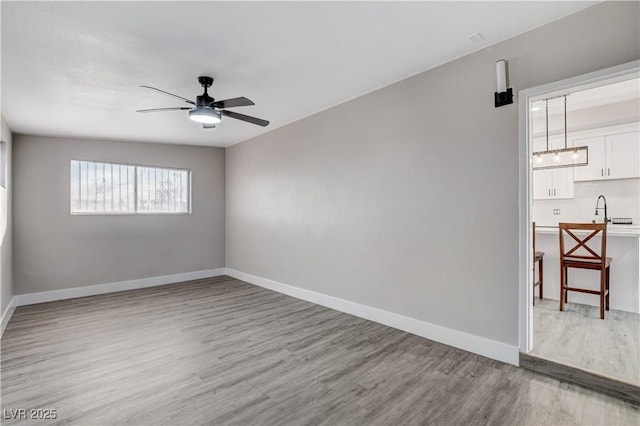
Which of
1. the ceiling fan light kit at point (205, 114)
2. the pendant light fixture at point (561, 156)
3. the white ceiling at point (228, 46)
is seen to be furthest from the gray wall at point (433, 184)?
the pendant light fixture at point (561, 156)

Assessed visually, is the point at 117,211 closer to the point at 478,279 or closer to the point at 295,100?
the point at 295,100

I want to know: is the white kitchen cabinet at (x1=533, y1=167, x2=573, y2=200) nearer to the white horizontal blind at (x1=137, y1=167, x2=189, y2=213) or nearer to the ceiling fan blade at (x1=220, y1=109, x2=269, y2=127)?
the ceiling fan blade at (x1=220, y1=109, x2=269, y2=127)

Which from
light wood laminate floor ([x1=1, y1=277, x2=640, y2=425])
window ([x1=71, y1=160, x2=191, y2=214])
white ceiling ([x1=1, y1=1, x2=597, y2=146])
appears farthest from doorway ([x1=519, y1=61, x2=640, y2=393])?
window ([x1=71, y1=160, x2=191, y2=214])

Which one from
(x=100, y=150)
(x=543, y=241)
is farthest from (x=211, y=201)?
(x=543, y=241)

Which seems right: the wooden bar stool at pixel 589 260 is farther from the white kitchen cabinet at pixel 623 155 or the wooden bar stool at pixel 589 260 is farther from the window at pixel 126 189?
the window at pixel 126 189

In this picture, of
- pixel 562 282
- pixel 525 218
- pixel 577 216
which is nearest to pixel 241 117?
pixel 525 218

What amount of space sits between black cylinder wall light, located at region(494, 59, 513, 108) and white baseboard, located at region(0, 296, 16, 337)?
574 centimetres

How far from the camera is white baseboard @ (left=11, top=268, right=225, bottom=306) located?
4.79 m

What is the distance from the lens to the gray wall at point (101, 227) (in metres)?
4.82

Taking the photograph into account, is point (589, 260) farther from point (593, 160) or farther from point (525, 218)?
point (593, 160)

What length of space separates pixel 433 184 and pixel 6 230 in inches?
217

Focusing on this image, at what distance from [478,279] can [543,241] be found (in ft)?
7.54

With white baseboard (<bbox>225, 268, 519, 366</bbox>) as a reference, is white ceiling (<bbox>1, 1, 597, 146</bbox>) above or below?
above

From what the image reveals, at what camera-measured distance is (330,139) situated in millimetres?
4301
